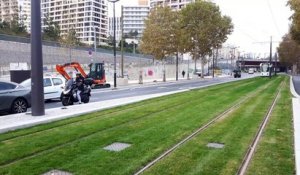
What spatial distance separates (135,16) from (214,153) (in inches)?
5223

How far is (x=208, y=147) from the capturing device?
9031mm

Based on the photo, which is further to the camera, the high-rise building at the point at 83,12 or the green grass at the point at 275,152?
the high-rise building at the point at 83,12

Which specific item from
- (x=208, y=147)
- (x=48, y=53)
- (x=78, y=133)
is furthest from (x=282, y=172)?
(x=48, y=53)

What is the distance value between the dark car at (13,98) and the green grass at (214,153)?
838 cm

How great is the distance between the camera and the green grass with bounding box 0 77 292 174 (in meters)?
7.14

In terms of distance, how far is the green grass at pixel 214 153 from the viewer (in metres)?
7.10

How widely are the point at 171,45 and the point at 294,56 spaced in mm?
56736

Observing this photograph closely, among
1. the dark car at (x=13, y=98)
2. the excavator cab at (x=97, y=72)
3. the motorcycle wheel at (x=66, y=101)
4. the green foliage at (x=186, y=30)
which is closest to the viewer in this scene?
the dark car at (x=13, y=98)

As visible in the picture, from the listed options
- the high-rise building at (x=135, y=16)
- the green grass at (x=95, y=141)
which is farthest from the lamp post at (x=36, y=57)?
the high-rise building at (x=135, y=16)

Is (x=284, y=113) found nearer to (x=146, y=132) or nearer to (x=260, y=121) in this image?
(x=260, y=121)

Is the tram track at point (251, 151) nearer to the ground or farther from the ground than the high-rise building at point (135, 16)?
nearer to the ground

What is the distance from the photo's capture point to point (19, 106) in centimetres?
1606

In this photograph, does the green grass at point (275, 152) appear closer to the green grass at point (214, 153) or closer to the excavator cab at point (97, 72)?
the green grass at point (214, 153)

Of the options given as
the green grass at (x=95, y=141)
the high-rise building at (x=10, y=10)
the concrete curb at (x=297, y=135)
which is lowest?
the concrete curb at (x=297, y=135)
